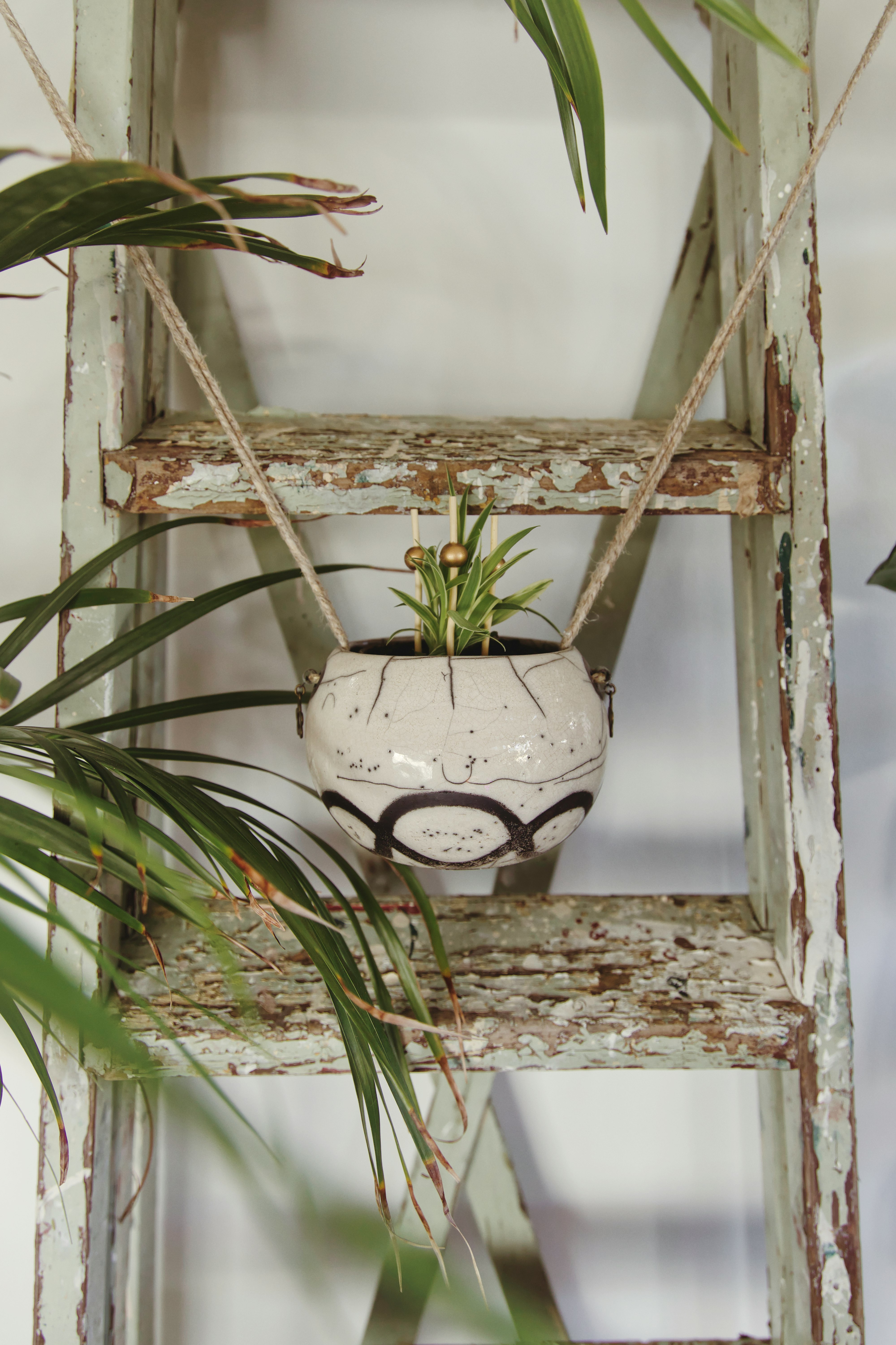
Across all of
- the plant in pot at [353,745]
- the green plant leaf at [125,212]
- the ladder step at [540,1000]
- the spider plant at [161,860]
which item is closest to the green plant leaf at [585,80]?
→ the plant in pot at [353,745]

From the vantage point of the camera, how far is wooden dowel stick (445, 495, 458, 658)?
63cm

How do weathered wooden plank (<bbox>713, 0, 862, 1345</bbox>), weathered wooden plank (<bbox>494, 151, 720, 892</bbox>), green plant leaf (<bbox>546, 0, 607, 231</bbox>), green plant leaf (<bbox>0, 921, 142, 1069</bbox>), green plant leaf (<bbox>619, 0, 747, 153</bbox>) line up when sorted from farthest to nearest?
weathered wooden plank (<bbox>494, 151, 720, 892</bbox>) → weathered wooden plank (<bbox>713, 0, 862, 1345</bbox>) → green plant leaf (<bbox>546, 0, 607, 231</bbox>) → green plant leaf (<bbox>619, 0, 747, 153</bbox>) → green plant leaf (<bbox>0, 921, 142, 1069</bbox>)

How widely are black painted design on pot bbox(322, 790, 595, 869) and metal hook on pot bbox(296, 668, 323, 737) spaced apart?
73 millimetres

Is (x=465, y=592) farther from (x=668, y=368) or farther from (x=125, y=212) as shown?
(x=668, y=368)

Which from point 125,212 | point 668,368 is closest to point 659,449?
point 668,368

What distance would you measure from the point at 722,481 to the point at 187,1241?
40.3 inches

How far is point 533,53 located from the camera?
900 mm

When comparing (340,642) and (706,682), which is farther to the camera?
(706,682)

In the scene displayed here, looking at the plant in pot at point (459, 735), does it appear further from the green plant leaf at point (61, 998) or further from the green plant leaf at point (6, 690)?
the green plant leaf at point (61, 998)

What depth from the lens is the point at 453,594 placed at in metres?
0.64

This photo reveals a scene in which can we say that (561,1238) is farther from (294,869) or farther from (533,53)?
(533,53)

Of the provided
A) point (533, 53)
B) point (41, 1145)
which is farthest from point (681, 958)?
point (533, 53)

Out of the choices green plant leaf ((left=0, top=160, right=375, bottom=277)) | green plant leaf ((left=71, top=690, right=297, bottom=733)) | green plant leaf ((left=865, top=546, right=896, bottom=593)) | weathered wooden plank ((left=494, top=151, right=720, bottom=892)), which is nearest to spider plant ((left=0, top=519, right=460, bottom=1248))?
green plant leaf ((left=71, top=690, right=297, bottom=733))

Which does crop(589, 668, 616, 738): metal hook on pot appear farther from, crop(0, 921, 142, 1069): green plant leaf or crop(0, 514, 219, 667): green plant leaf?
crop(0, 921, 142, 1069): green plant leaf
